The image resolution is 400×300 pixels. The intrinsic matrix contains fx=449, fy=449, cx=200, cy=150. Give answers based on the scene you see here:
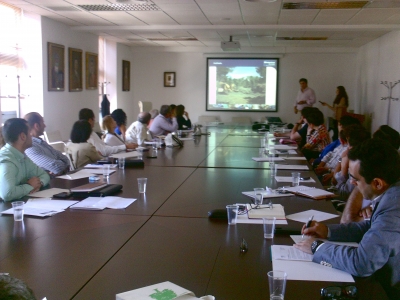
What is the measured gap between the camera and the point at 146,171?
4191 mm

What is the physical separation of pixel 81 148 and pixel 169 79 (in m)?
9.83

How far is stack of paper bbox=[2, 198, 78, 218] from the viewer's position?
8.55 feet

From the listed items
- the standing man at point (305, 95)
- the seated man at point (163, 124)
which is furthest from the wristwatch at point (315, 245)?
the standing man at point (305, 95)

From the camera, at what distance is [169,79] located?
14312mm

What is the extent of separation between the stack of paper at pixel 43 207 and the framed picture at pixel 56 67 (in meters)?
6.01

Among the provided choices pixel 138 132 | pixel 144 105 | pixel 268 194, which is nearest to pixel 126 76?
pixel 144 105

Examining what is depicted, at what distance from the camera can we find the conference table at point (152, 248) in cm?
166

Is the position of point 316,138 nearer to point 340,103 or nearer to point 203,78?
point 340,103

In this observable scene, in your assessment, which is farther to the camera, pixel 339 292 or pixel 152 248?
pixel 152 248

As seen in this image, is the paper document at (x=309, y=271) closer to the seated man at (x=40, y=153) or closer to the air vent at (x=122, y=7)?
the seated man at (x=40, y=153)

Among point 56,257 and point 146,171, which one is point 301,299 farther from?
point 146,171

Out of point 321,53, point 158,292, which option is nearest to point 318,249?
point 158,292

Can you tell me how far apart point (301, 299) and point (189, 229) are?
35.8 inches

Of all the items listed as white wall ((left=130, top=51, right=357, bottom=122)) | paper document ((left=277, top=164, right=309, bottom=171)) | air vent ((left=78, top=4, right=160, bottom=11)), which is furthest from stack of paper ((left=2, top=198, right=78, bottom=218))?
white wall ((left=130, top=51, right=357, bottom=122))
